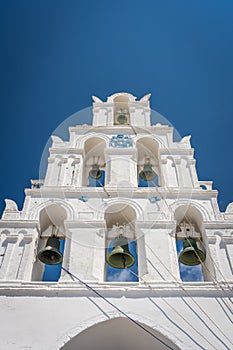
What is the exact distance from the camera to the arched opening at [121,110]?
17866 mm

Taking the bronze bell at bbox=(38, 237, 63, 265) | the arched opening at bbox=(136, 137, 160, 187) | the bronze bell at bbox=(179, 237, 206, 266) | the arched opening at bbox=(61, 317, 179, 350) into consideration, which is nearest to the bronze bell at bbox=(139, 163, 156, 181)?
the arched opening at bbox=(136, 137, 160, 187)

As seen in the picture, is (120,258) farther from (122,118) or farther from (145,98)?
(145,98)

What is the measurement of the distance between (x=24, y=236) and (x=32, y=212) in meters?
0.97

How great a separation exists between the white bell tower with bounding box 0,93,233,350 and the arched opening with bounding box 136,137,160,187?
1.4 inches

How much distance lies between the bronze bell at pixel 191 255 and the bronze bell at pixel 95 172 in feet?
14.9

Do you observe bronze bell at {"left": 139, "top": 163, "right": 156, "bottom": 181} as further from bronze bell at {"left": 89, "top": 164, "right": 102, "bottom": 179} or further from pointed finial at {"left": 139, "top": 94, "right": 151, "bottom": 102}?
pointed finial at {"left": 139, "top": 94, "right": 151, "bottom": 102}

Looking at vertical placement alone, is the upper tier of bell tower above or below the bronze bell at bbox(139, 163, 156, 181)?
above

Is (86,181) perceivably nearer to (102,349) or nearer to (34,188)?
(34,188)

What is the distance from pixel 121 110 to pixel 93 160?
11.3 feet

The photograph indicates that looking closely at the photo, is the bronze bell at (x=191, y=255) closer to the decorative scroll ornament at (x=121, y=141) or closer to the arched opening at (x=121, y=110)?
the decorative scroll ornament at (x=121, y=141)

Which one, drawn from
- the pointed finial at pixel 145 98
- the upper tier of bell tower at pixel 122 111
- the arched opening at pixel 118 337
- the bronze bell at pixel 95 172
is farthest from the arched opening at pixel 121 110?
the arched opening at pixel 118 337

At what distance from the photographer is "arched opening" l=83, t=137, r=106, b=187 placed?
1545cm

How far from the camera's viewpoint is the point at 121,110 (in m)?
18.6

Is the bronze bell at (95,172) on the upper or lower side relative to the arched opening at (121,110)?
lower
